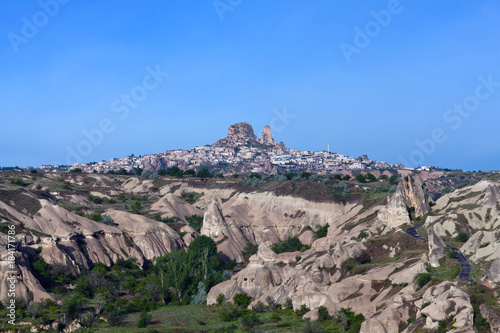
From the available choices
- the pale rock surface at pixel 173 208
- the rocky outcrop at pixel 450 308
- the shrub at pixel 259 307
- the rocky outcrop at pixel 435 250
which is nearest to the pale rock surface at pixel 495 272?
the rocky outcrop at pixel 450 308

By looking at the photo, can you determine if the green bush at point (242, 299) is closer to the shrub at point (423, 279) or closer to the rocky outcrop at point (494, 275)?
the shrub at point (423, 279)

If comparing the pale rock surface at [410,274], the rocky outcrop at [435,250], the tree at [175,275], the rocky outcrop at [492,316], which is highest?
the tree at [175,275]

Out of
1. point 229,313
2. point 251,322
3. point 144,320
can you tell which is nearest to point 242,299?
point 229,313

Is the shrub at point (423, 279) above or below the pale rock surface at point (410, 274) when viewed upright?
below

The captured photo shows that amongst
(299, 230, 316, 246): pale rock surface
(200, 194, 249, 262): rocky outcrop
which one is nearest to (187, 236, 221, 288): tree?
(200, 194, 249, 262): rocky outcrop

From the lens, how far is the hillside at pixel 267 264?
164ft

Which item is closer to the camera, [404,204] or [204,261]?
[204,261]

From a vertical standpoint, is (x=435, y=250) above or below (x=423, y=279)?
above

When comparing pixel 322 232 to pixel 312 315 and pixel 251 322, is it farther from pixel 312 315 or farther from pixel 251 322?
pixel 312 315

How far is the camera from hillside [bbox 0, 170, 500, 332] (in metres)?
49.8

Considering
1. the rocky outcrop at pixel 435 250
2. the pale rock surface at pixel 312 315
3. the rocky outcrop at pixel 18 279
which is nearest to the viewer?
the pale rock surface at pixel 312 315

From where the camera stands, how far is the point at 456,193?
284 ft

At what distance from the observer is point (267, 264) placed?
7325 cm

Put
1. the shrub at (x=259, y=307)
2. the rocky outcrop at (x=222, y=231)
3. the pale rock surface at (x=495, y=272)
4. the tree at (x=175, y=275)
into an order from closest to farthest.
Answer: the pale rock surface at (x=495, y=272), the shrub at (x=259, y=307), the tree at (x=175, y=275), the rocky outcrop at (x=222, y=231)
